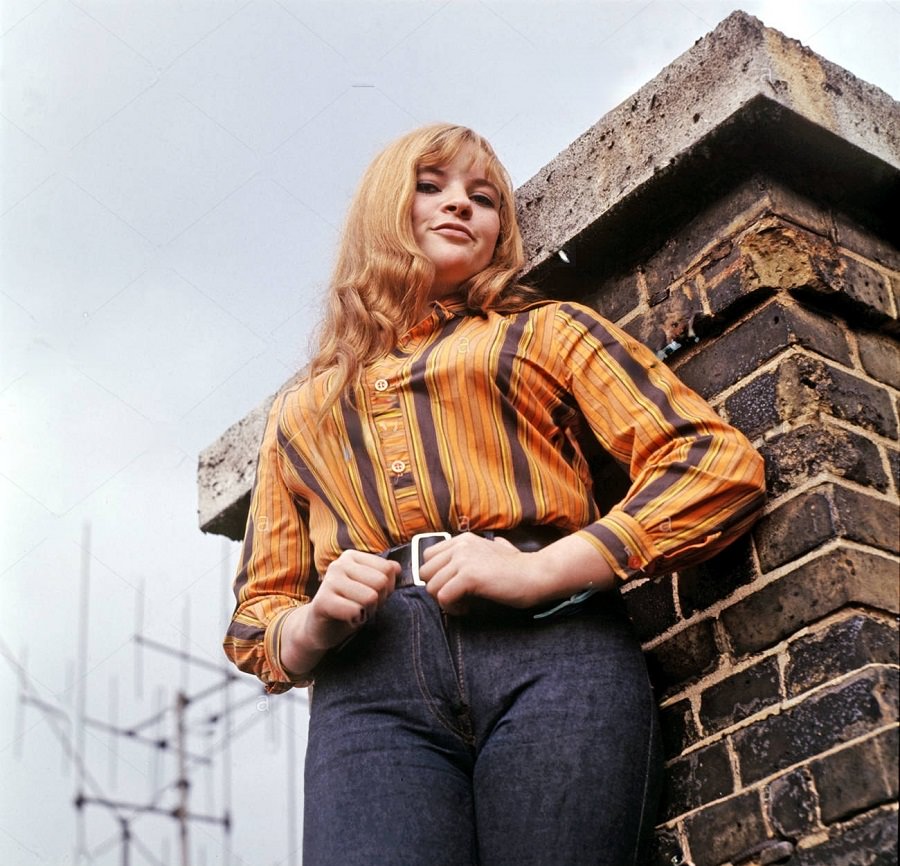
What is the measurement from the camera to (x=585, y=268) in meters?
3.30

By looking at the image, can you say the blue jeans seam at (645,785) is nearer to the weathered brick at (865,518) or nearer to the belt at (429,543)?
the belt at (429,543)

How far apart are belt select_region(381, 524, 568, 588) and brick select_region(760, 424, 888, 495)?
47 centimetres

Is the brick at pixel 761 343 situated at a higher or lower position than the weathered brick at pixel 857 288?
lower

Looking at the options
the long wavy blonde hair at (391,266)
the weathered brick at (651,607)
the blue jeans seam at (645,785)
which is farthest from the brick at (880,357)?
the blue jeans seam at (645,785)

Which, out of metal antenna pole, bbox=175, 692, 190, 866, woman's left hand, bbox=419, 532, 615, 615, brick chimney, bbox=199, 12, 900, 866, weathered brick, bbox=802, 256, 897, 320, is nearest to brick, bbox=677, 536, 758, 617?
brick chimney, bbox=199, 12, 900, 866

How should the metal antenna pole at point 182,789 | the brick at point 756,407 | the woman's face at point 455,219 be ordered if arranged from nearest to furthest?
the brick at point 756,407, the woman's face at point 455,219, the metal antenna pole at point 182,789

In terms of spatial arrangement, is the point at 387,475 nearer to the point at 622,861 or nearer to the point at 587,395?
the point at 587,395

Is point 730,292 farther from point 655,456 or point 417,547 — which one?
point 417,547

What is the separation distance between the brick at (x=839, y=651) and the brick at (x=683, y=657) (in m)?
0.22

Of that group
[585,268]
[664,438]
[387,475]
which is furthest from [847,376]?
[387,475]

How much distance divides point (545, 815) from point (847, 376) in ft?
3.70

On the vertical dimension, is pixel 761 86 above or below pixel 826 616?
above

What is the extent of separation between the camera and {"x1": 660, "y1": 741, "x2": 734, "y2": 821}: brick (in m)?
2.50

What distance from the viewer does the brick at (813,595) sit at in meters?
2.45
